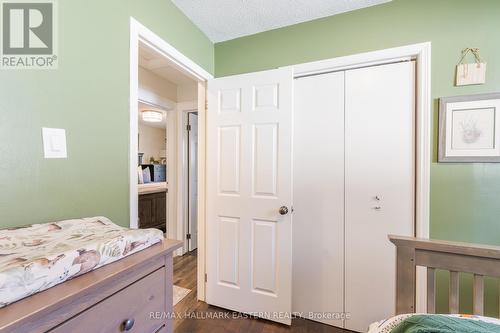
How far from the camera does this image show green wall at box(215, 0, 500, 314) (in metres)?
1.36

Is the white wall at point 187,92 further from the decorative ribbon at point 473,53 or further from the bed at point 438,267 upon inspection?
the bed at point 438,267

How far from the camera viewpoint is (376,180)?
5.23 ft

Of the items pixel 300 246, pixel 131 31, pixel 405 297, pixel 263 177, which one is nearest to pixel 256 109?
pixel 263 177

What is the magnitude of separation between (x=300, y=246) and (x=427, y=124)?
1.27m

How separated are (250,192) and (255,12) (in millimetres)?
1402

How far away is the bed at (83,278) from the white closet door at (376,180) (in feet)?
4.60

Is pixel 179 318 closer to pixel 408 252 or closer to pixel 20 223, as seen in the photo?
pixel 20 223

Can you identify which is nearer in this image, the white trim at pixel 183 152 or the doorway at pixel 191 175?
the white trim at pixel 183 152

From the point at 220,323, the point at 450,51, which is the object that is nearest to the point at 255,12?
the point at 450,51

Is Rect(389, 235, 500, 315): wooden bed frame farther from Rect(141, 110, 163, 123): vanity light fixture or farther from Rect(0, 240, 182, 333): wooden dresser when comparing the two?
Rect(141, 110, 163, 123): vanity light fixture

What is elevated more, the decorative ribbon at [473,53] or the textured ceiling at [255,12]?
the textured ceiling at [255,12]

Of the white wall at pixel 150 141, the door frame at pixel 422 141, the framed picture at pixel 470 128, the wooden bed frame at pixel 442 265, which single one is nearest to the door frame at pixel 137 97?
the wooden bed frame at pixel 442 265

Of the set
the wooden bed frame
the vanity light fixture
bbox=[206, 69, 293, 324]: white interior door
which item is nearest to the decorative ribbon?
bbox=[206, 69, 293, 324]: white interior door

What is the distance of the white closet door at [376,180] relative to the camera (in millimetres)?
1528
